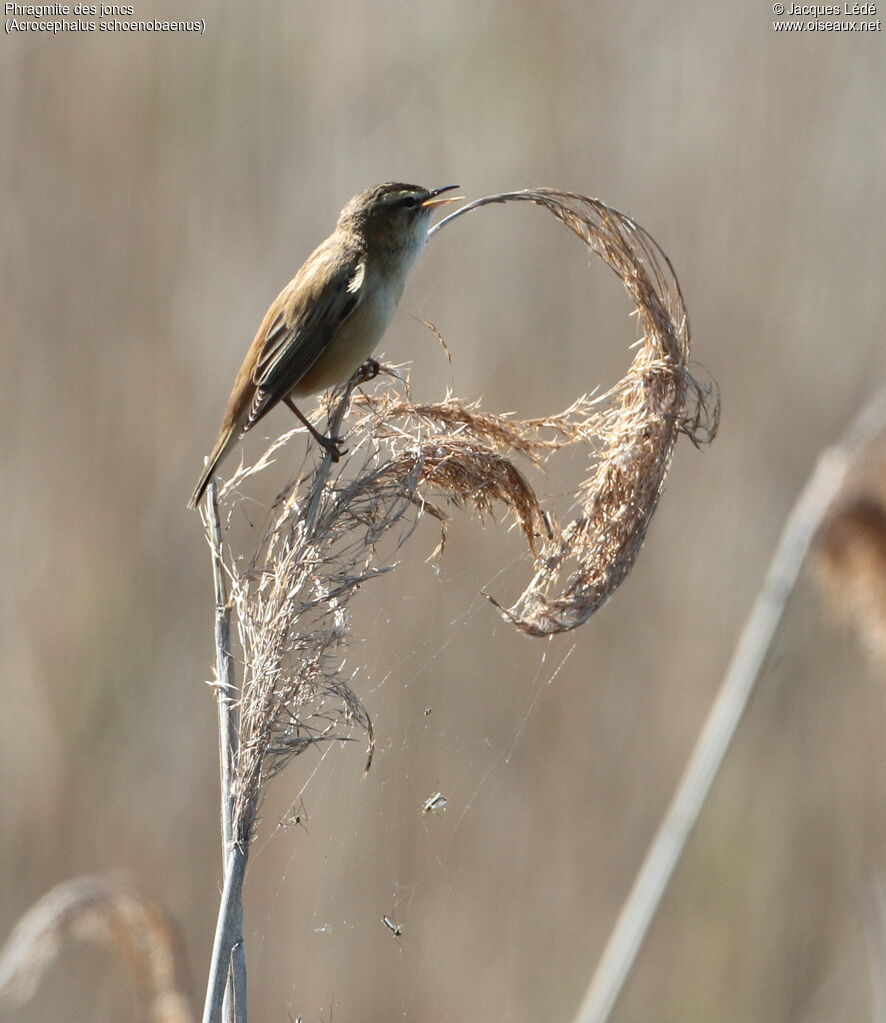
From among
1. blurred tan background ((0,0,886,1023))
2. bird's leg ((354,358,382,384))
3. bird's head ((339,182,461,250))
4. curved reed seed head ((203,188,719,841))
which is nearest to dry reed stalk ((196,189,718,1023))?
curved reed seed head ((203,188,719,841))

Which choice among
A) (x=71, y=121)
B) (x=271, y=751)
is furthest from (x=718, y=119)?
(x=271, y=751)

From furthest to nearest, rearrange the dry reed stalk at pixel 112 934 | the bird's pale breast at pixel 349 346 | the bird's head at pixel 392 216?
the bird's head at pixel 392 216, the bird's pale breast at pixel 349 346, the dry reed stalk at pixel 112 934

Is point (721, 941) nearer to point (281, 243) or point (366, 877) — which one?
point (366, 877)

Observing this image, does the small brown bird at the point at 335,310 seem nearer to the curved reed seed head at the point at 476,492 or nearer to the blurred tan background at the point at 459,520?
the curved reed seed head at the point at 476,492

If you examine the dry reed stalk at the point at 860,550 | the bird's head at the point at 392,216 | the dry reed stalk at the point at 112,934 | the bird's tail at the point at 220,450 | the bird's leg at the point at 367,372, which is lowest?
the dry reed stalk at the point at 112,934

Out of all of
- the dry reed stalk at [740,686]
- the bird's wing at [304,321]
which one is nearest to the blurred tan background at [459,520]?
the bird's wing at [304,321]

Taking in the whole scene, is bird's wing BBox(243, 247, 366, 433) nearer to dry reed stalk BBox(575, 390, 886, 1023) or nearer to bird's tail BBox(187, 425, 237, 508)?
bird's tail BBox(187, 425, 237, 508)

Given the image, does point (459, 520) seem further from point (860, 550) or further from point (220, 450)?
point (860, 550)
